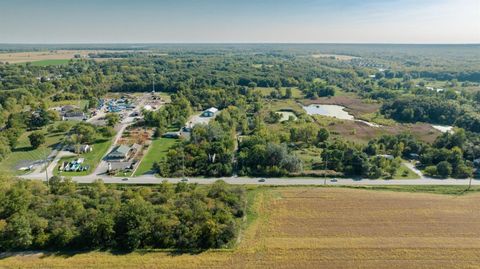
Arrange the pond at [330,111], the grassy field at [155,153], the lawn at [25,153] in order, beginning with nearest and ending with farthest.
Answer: the grassy field at [155,153]
the lawn at [25,153]
the pond at [330,111]

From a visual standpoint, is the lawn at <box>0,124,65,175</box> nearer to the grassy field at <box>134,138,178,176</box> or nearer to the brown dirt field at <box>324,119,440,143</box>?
the grassy field at <box>134,138,178,176</box>

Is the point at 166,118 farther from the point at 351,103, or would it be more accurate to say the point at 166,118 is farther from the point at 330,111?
the point at 351,103

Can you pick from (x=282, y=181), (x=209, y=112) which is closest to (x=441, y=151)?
(x=282, y=181)

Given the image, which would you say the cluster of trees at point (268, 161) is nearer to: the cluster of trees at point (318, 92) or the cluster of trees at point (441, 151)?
the cluster of trees at point (441, 151)

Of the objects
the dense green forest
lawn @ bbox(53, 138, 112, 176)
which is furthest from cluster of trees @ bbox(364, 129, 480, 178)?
lawn @ bbox(53, 138, 112, 176)

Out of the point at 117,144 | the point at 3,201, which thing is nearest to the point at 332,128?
the point at 117,144

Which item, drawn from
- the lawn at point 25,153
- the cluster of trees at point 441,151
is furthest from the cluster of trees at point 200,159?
the cluster of trees at point 441,151
